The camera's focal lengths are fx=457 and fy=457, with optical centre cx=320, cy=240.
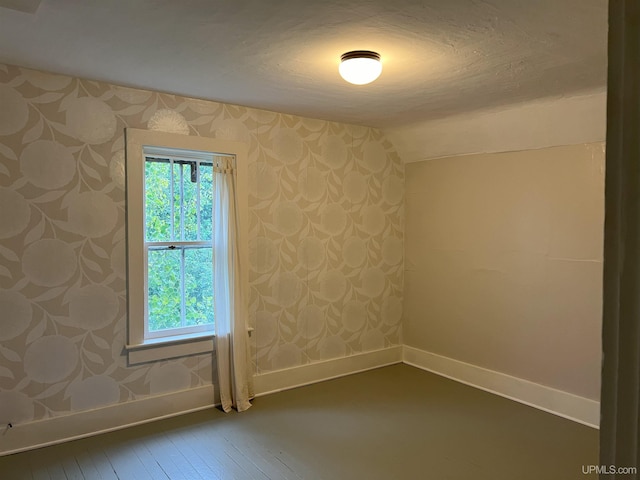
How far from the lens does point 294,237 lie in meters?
4.14

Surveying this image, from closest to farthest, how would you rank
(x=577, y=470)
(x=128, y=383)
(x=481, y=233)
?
(x=577, y=470), (x=128, y=383), (x=481, y=233)

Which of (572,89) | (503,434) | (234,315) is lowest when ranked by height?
(503,434)

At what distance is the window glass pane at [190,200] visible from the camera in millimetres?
3703

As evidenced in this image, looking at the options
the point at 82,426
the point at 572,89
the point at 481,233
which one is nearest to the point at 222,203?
the point at 82,426

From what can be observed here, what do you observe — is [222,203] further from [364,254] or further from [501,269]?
[501,269]

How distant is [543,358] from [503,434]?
84cm

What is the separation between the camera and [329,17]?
6.79 ft

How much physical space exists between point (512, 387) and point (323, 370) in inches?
66.0

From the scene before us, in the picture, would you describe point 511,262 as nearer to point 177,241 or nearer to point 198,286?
point 198,286

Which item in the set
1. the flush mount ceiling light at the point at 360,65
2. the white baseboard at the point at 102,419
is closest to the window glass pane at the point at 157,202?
the white baseboard at the point at 102,419

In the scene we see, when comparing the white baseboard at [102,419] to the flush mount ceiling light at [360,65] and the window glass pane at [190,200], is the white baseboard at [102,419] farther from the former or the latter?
the flush mount ceiling light at [360,65]

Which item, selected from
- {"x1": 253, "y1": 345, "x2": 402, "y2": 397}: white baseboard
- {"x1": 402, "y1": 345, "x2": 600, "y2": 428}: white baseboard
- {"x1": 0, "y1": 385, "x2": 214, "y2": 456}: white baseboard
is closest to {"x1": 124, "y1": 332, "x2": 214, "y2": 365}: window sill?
{"x1": 0, "y1": 385, "x2": 214, "y2": 456}: white baseboard

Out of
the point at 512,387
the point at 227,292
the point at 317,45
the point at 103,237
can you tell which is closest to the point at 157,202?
the point at 103,237

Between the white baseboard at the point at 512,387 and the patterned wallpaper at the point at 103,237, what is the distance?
1.10 m
